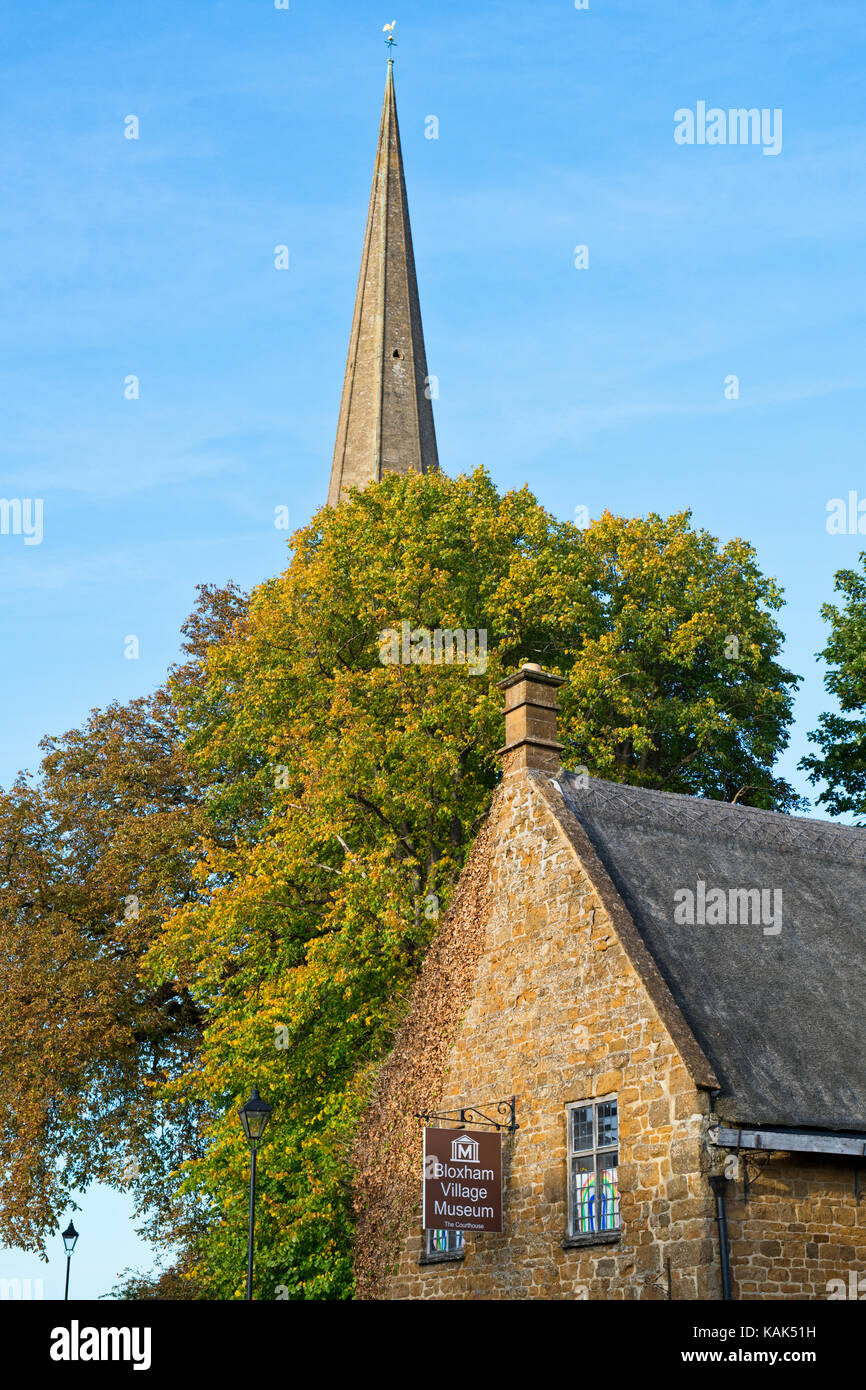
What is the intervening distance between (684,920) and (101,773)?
64.8 feet

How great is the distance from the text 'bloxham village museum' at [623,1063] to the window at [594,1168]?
0.08 feet

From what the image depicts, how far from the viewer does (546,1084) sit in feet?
57.9

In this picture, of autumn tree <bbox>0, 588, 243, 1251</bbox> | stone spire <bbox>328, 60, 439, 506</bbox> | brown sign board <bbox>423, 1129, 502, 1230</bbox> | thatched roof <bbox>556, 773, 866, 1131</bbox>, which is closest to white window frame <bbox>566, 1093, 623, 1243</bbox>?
brown sign board <bbox>423, 1129, 502, 1230</bbox>

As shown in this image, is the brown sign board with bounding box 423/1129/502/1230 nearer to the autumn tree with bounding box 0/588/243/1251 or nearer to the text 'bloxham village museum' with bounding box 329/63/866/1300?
the text 'bloxham village museum' with bounding box 329/63/866/1300

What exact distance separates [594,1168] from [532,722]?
6.27 m

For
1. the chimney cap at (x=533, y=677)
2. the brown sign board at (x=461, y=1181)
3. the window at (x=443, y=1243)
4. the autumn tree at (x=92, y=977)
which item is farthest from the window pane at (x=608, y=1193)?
the autumn tree at (x=92, y=977)

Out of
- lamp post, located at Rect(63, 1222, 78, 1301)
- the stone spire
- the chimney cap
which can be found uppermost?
the stone spire

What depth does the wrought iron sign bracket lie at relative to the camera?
714 inches

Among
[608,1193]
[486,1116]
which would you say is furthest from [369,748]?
[608,1193]

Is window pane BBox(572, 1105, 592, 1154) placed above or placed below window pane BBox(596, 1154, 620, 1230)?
above

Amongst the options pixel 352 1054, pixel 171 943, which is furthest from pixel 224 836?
pixel 352 1054

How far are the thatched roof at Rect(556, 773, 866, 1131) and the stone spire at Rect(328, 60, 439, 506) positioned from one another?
27673 mm
